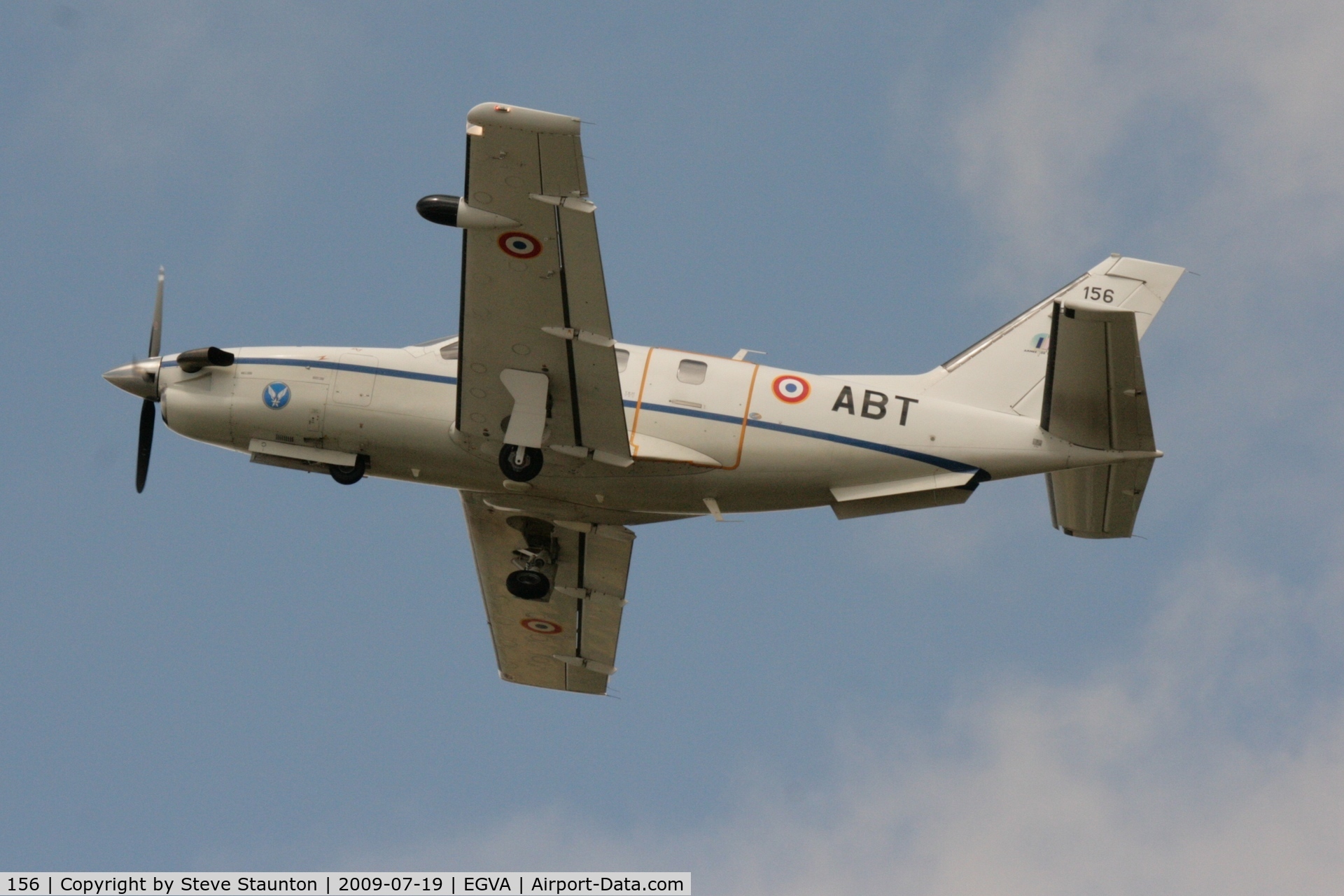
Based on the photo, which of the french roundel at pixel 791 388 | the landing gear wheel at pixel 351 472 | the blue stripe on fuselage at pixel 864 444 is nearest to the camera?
the blue stripe on fuselage at pixel 864 444

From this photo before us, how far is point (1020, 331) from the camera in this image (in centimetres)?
3061

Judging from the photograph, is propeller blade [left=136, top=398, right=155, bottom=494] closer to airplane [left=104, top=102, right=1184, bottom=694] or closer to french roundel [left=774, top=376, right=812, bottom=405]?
airplane [left=104, top=102, right=1184, bottom=694]

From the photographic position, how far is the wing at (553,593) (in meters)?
33.1

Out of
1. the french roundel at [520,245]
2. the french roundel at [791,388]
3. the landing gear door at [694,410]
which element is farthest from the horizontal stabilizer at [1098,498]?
the french roundel at [520,245]

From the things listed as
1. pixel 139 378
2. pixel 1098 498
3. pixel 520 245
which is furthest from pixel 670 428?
pixel 139 378

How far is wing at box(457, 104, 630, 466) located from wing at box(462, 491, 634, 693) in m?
3.42

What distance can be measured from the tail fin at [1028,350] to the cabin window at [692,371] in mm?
4109

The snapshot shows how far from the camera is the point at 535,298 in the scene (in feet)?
88.0

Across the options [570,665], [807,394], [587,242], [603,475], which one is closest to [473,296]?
[587,242]

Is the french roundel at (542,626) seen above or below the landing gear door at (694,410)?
below

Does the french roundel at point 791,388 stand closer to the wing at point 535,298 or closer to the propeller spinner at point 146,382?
the wing at point 535,298

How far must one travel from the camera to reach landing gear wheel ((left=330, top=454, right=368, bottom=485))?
29.8 meters

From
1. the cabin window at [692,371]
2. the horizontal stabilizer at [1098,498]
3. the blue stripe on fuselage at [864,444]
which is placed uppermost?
the cabin window at [692,371]

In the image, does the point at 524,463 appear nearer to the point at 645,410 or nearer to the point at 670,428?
the point at 645,410
